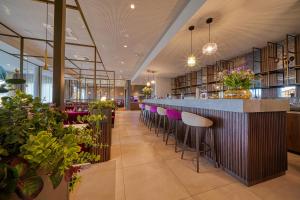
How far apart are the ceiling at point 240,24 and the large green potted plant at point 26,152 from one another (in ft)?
10.2

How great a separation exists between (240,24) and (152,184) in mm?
3887

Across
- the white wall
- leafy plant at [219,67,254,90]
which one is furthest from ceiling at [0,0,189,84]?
the white wall

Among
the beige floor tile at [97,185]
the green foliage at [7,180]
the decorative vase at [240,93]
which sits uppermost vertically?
the decorative vase at [240,93]

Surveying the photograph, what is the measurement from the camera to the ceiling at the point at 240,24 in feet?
9.06

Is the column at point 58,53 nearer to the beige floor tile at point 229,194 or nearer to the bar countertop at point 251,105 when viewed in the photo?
the beige floor tile at point 229,194

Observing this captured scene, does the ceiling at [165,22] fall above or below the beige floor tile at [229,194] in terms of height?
above

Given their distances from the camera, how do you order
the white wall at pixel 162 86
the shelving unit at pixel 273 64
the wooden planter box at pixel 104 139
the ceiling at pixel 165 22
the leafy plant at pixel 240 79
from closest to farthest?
1. the leafy plant at pixel 240 79
2. the wooden planter box at pixel 104 139
3. the ceiling at pixel 165 22
4. the shelving unit at pixel 273 64
5. the white wall at pixel 162 86

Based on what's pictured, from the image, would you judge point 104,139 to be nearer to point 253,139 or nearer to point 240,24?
point 253,139

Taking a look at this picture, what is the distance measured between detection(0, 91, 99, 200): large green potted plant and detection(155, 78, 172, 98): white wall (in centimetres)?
1016

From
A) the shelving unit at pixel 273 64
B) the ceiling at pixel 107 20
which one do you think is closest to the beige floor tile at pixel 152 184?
the shelving unit at pixel 273 64

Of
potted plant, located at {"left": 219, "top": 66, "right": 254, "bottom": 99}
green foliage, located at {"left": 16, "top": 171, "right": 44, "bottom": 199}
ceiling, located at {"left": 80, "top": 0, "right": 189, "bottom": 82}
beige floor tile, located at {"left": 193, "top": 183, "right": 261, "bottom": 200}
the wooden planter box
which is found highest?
ceiling, located at {"left": 80, "top": 0, "right": 189, "bottom": 82}

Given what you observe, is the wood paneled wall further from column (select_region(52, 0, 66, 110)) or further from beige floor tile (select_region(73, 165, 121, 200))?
column (select_region(52, 0, 66, 110))

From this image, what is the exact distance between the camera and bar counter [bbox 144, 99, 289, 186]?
6.28 ft

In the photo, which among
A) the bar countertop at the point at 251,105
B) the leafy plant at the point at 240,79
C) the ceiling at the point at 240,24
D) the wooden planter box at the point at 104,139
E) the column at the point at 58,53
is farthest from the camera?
the ceiling at the point at 240,24
